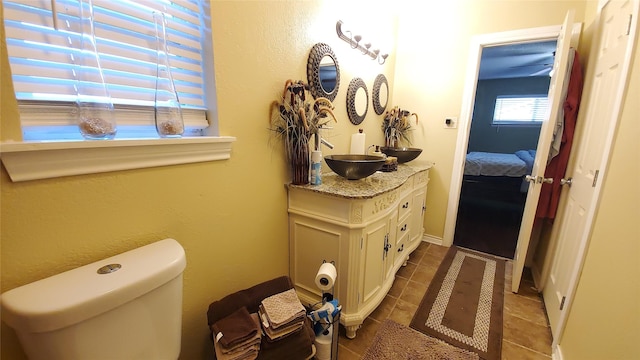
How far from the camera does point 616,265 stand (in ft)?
3.11

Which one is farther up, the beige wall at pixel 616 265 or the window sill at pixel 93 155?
the window sill at pixel 93 155

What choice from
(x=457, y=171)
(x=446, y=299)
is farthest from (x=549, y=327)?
(x=457, y=171)

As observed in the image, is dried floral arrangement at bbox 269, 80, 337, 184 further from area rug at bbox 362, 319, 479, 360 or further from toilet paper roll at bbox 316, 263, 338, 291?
area rug at bbox 362, 319, 479, 360

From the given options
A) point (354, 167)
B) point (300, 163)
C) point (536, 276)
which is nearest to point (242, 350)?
point (300, 163)

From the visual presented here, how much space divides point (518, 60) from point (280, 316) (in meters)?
5.04

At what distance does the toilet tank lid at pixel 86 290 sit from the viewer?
0.56 metres

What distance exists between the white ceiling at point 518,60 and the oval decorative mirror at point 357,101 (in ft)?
5.91

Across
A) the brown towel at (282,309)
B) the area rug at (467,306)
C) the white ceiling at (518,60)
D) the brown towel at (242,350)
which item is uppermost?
the white ceiling at (518,60)

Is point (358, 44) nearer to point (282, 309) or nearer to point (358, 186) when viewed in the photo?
point (358, 186)

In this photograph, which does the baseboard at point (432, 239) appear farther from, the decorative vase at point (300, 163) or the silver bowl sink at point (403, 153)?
the decorative vase at point (300, 163)

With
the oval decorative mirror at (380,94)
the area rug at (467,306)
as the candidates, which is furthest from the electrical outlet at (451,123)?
the area rug at (467,306)

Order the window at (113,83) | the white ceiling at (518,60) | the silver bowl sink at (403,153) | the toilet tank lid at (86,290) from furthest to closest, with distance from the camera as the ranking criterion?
the white ceiling at (518,60), the silver bowl sink at (403,153), the window at (113,83), the toilet tank lid at (86,290)

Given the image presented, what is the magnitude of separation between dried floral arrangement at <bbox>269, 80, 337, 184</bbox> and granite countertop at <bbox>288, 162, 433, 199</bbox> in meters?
0.15

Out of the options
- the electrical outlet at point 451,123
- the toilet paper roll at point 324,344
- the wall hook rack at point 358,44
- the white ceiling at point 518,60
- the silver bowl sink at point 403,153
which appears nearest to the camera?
the toilet paper roll at point 324,344
